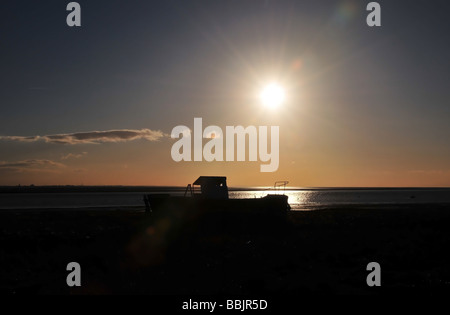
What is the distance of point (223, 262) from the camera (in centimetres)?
1952

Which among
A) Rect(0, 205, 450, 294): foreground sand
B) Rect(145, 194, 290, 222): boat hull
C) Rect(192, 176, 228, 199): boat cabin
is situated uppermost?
Rect(192, 176, 228, 199): boat cabin

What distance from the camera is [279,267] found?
61.6 ft

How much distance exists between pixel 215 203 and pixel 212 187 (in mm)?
2935

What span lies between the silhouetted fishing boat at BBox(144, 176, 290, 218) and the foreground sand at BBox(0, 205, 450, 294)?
5.55 metres

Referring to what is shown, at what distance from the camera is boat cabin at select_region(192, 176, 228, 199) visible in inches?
1512

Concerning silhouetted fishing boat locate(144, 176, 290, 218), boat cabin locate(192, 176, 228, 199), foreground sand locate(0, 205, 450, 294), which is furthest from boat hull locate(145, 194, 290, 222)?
foreground sand locate(0, 205, 450, 294)

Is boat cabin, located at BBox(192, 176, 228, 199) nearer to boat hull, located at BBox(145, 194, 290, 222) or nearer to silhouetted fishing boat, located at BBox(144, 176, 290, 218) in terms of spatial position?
silhouetted fishing boat, located at BBox(144, 176, 290, 218)

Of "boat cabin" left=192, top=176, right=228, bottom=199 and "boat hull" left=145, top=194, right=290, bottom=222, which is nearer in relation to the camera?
"boat hull" left=145, top=194, right=290, bottom=222

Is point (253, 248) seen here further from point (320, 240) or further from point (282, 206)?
point (282, 206)

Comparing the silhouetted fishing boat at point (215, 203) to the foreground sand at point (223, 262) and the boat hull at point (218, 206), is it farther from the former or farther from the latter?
the foreground sand at point (223, 262)

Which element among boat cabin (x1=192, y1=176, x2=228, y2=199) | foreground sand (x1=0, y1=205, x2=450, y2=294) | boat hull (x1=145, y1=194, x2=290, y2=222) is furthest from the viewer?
boat cabin (x1=192, y1=176, x2=228, y2=199)
